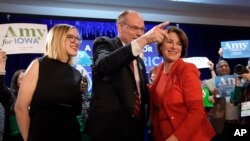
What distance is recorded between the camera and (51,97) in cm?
152

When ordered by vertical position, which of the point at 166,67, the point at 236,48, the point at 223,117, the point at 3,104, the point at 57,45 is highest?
the point at 236,48

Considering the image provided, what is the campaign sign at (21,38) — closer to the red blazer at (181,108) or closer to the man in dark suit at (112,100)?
the man in dark suit at (112,100)

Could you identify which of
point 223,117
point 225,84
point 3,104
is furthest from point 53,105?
point 225,84

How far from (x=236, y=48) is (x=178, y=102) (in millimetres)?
2879

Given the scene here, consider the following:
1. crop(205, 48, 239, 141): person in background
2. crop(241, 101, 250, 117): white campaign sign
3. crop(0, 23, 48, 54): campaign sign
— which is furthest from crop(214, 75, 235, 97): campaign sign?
crop(0, 23, 48, 54): campaign sign

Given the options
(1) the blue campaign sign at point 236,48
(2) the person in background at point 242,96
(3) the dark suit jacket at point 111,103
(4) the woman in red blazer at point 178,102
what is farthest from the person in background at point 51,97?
(1) the blue campaign sign at point 236,48

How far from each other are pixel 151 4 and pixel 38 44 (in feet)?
5.19

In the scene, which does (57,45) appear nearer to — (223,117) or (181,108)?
(181,108)

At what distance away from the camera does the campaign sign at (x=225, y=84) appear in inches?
132

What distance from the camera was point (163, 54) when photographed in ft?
5.53

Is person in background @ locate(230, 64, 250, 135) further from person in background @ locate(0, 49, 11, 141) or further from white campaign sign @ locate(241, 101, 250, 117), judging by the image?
person in background @ locate(0, 49, 11, 141)

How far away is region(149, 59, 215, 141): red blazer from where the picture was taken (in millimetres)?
1491

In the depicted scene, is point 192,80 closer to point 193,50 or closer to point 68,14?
point 68,14

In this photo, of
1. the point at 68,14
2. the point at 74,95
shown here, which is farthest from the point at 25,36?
the point at 74,95
